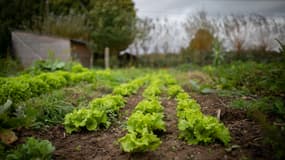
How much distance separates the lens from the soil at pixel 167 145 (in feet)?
7.95

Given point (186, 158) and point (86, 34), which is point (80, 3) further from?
point (186, 158)

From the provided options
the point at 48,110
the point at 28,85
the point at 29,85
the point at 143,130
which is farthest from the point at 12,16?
the point at 143,130

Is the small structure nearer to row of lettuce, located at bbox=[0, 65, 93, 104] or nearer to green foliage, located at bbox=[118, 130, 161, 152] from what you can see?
row of lettuce, located at bbox=[0, 65, 93, 104]

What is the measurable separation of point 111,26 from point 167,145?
1703 cm

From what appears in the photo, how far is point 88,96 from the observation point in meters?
5.15

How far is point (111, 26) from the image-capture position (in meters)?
18.8

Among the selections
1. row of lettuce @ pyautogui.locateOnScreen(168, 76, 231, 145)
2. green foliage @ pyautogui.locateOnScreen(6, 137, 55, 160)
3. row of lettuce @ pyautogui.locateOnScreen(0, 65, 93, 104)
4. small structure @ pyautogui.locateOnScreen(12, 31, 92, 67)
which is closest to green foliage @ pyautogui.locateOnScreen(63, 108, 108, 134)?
green foliage @ pyautogui.locateOnScreen(6, 137, 55, 160)

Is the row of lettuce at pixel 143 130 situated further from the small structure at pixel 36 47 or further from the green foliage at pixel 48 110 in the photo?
the small structure at pixel 36 47

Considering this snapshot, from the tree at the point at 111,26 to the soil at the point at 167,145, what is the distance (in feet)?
50.7

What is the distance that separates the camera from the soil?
7.95 feet

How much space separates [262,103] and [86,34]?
15404mm

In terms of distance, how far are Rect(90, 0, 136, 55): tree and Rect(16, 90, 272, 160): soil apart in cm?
1544

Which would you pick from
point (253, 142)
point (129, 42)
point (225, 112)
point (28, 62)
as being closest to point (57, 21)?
point (28, 62)

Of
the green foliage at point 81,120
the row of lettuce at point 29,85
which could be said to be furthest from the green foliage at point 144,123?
the row of lettuce at point 29,85
